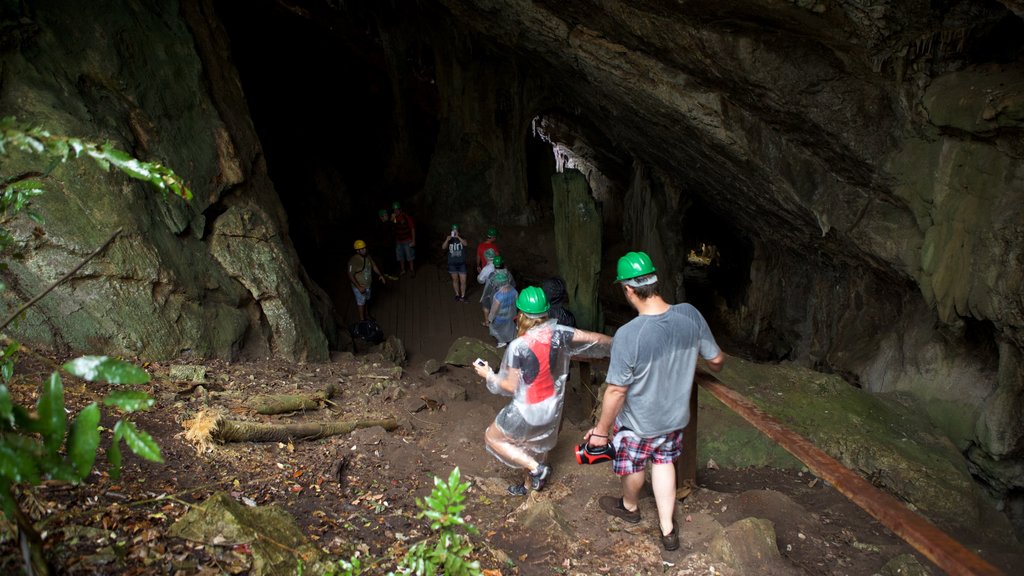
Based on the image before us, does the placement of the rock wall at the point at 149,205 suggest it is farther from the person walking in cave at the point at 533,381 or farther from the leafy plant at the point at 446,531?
the leafy plant at the point at 446,531

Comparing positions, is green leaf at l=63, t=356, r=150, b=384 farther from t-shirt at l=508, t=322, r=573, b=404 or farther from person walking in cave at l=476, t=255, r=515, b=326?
person walking in cave at l=476, t=255, r=515, b=326

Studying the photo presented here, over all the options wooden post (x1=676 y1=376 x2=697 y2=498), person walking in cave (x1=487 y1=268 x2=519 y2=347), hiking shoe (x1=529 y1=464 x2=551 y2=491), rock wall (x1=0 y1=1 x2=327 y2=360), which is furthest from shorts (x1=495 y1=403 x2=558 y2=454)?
person walking in cave (x1=487 y1=268 x2=519 y2=347)

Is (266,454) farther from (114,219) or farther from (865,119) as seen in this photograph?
(865,119)

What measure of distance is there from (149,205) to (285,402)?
263cm

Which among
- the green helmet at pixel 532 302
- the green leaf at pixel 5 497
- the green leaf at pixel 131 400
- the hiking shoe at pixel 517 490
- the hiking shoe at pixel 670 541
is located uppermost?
the green leaf at pixel 131 400

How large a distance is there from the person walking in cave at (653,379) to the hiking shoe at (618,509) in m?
0.20

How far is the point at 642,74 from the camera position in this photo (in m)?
7.71

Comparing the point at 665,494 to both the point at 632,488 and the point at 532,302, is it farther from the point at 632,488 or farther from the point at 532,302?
the point at 532,302

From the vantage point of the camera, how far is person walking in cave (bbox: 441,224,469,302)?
1090 centimetres

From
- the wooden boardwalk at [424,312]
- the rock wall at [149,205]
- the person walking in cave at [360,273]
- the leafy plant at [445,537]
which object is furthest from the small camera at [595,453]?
the person walking in cave at [360,273]

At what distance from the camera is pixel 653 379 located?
2.95m

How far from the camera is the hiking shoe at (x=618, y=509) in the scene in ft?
10.9

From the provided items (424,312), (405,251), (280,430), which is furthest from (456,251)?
(280,430)

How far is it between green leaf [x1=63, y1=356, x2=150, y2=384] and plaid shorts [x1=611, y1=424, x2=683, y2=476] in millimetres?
2330
